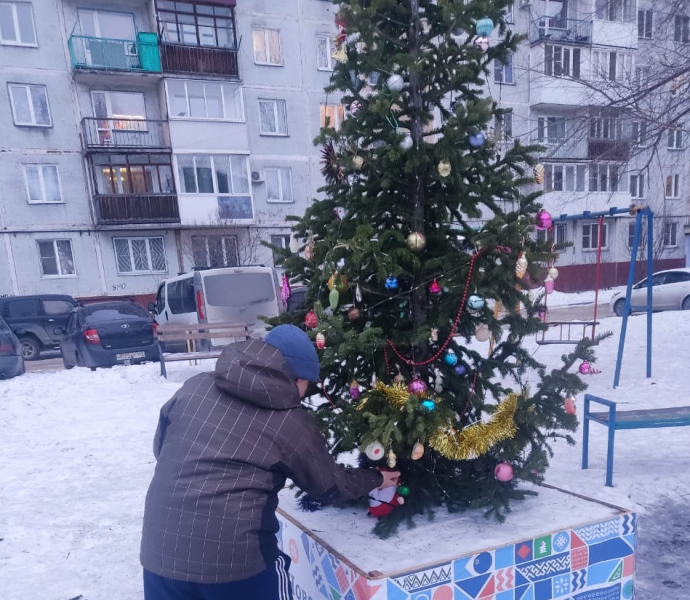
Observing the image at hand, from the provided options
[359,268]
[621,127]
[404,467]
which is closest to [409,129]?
[359,268]

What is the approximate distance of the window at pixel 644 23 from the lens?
24.5 feet

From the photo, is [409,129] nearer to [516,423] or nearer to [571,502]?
[516,423]

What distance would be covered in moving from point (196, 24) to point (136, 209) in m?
7.45

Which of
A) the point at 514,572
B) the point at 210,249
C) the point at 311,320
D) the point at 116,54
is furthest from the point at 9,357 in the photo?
the point at 116,54

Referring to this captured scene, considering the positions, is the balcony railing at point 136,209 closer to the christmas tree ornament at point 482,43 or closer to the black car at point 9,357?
the black car at point 9,357

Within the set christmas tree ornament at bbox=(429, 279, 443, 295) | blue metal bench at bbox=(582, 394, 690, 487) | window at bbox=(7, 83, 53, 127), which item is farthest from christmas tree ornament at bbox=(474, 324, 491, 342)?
window at bbox=(7, 83, 53, 127)

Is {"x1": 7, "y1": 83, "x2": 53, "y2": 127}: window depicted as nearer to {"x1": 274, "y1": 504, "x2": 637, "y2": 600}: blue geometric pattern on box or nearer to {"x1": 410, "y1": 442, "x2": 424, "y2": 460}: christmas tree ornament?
{"x1": 274, "y1": 504, "x2": 637, "y2": 600}: blue geometric pattern on box

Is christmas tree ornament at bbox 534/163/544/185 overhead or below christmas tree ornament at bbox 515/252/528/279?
overhead

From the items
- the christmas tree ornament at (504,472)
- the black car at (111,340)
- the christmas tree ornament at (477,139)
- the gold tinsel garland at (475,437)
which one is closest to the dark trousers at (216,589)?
the gold tinsel garland at (475,437)

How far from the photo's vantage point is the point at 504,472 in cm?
240

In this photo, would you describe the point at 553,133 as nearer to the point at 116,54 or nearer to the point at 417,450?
the point at 417,450

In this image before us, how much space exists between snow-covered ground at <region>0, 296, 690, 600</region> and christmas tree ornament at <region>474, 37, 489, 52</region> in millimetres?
2196

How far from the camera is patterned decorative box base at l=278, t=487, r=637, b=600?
85.8 inches

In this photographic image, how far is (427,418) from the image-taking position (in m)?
2.34
